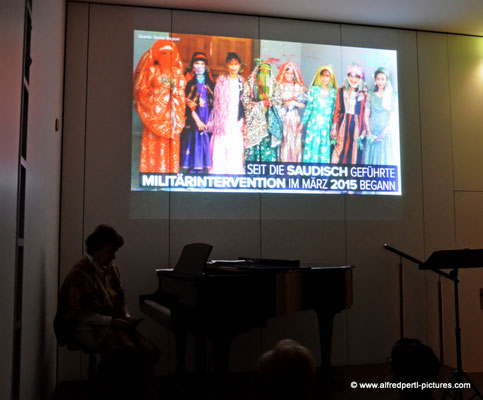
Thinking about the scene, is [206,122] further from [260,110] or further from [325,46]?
[325,46]

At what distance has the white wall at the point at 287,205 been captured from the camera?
4809 mm

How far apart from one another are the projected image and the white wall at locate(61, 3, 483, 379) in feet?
0.36

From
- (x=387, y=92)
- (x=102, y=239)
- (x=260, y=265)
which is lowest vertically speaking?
(x=260, y=265)

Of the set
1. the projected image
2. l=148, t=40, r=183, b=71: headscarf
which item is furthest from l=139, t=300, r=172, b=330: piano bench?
l=148, t=40, r=183, b=71: headscarf

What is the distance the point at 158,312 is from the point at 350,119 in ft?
8.76

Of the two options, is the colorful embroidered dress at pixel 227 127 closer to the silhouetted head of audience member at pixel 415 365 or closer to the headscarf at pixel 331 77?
the headscarf at pixel 331 77

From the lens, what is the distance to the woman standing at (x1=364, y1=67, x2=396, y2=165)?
529 centimetres

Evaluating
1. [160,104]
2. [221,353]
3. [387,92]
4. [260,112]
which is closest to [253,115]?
[260,112]

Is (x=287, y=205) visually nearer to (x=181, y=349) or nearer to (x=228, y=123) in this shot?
(x=228, y=123)

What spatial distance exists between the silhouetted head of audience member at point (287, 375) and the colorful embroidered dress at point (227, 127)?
368 cm

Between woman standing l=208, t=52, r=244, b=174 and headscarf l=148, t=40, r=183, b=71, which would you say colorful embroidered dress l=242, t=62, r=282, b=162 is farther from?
headscarf l=148, t=40, r=183, b=71

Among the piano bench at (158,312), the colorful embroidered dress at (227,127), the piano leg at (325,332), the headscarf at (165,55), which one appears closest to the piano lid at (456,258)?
the piano leg at (325,332)

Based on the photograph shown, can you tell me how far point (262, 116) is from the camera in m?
5.12

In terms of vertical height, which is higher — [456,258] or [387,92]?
[387,92]
